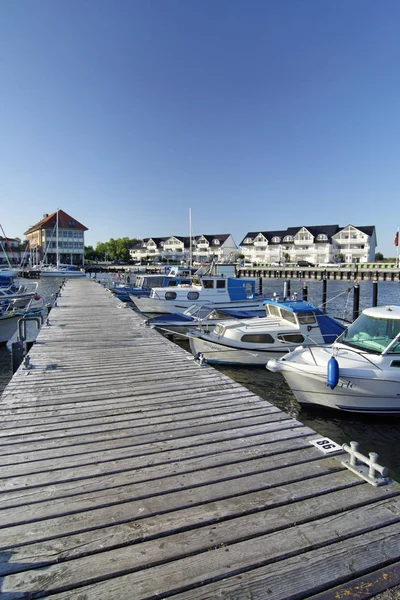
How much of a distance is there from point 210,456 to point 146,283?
2551cm

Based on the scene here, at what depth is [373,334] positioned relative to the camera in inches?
367

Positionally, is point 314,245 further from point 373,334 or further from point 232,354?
point 373,334

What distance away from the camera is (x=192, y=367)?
7.33m

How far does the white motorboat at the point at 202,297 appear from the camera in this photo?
22.4m

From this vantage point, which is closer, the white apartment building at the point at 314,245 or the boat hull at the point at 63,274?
the boat hull at the point at 63,274

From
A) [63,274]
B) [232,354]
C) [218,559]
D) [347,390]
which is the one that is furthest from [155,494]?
[63,274]

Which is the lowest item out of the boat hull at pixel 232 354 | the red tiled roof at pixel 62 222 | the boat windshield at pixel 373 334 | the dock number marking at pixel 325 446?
the boat hull at pixel 232 354

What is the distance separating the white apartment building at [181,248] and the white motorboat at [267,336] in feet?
296

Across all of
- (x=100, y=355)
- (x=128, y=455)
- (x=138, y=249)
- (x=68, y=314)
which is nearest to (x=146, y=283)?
(x=68, y=314)

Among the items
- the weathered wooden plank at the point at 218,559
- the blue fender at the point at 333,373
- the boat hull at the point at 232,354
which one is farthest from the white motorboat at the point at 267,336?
the weathered wooden plank at the point at 218,559

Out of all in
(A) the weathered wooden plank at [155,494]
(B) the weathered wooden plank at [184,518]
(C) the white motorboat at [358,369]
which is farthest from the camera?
(C) the white motorboat at [358,369]

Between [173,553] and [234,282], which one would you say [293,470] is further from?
[234,282]

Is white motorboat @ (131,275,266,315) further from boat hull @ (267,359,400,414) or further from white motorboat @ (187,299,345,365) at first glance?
boat hull @ (267,359,400,414)

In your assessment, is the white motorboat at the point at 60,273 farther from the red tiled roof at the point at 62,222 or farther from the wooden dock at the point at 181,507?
the wooden dock at the point at 181,507
